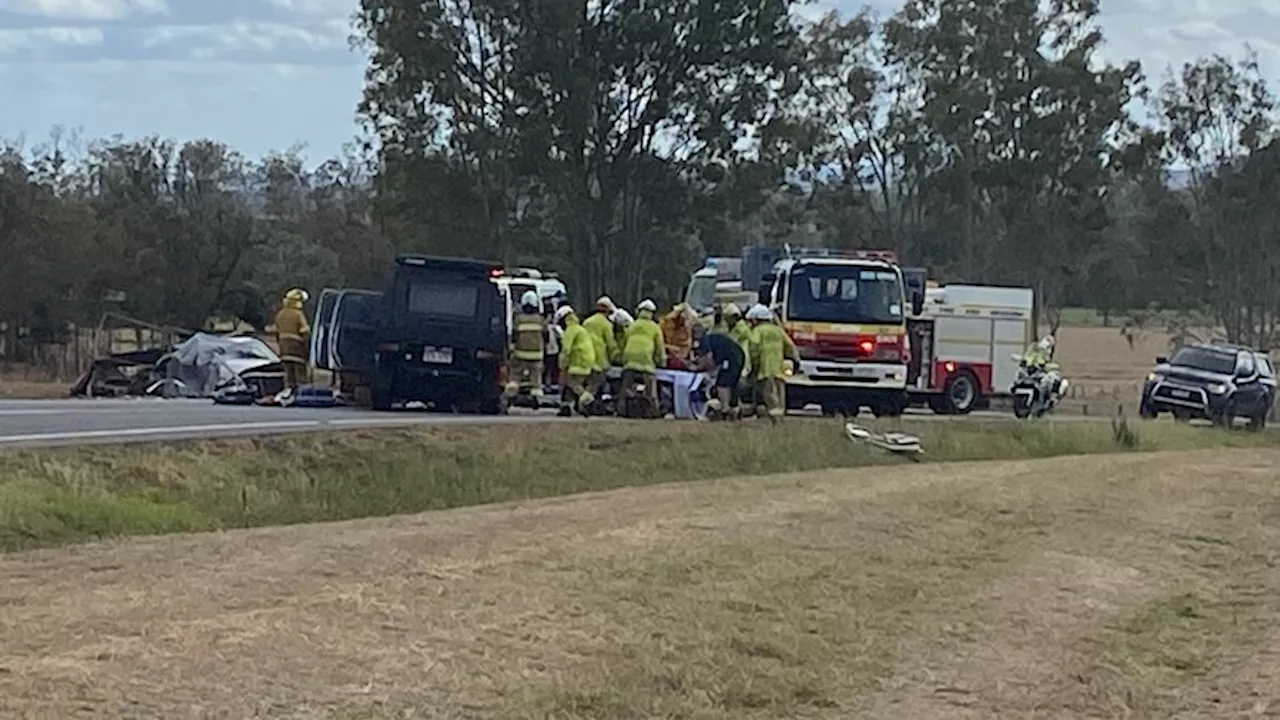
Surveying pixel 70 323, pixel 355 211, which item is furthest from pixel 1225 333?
pixel 70 323

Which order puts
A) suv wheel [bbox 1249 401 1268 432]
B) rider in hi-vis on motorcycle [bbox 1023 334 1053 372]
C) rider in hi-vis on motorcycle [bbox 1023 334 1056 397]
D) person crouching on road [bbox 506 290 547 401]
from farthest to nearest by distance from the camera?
suv wheel [bbox 1249 401 1268 432] < rider in hi-vis on motorcycle [bbox 1023 334 1053 372] < rider in hi-vis on motorcycle [bbox 1023 334 1056 397] < person crouching on road [bbox 506 290 547 401]

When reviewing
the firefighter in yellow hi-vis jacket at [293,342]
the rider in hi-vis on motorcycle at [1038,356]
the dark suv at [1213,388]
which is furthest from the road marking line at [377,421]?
the dark suv at [1213,388]

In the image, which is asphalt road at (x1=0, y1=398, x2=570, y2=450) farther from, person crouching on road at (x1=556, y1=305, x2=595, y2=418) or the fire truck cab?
the fire truck cab

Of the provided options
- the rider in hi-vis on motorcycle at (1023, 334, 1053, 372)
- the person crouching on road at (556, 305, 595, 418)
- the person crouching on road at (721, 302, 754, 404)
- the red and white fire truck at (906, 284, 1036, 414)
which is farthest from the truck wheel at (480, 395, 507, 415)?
the red and white fire truck at (906, 284, 1036, 414)

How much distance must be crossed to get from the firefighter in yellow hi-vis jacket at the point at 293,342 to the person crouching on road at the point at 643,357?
558 cm

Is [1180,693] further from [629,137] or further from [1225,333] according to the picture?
[1225,333]

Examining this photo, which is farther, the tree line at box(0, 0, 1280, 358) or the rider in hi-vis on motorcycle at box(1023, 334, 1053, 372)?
the tree line at box(0, 0, 1280, 358)

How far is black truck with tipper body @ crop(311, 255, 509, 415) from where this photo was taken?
27.6 m

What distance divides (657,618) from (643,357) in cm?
1575

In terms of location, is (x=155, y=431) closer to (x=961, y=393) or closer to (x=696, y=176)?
(x=961, y=393)

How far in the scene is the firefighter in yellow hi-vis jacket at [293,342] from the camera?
3067 cm

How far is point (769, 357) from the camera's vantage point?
2752cm

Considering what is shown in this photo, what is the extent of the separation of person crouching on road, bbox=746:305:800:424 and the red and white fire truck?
13247 mm

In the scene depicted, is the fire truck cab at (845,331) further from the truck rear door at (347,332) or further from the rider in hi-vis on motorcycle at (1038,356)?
the truck rear door at (347,332)
